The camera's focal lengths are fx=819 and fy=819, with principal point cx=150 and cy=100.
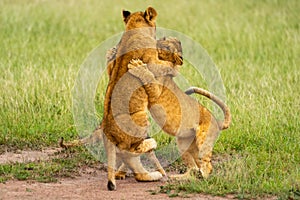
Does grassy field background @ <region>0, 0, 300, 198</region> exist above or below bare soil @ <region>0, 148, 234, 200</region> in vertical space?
above

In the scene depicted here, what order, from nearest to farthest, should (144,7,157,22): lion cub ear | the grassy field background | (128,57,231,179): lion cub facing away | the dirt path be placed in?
the dirt path → (144,7,157,22): lion cub ear → (128,57,231,179): lion cub facing away → the grassy field background

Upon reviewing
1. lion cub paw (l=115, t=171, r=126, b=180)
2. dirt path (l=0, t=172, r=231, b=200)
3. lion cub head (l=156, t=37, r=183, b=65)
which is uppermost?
lion cub head (l=156, t=37, r=183, b=65)

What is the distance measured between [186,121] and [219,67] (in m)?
4.75

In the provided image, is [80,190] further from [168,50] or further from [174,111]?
[168,50]

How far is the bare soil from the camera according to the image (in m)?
6.20

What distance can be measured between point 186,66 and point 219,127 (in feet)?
15.1

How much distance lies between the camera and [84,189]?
6496mm

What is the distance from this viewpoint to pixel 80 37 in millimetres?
13555

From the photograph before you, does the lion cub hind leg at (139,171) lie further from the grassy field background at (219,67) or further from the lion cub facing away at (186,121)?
the grassy field background at (219,67)

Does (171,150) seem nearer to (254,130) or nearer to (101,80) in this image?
(254,130)

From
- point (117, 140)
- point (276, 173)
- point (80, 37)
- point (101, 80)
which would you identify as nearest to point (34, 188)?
point (117, 140)

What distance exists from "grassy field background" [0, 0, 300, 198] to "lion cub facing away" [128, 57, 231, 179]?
24 cm

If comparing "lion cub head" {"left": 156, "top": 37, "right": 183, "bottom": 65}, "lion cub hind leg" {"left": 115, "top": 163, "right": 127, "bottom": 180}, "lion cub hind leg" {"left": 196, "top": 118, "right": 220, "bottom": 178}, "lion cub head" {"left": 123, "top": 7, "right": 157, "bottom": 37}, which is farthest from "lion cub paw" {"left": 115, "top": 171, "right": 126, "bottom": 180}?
"lion cub head" {"left": 123, "top": 7, "right": 157, "bottom": 37}

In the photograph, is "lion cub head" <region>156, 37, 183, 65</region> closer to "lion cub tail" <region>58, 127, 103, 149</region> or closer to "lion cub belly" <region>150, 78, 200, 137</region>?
"lion cub belly" <region>150, 78, 200, 137</region>
